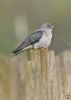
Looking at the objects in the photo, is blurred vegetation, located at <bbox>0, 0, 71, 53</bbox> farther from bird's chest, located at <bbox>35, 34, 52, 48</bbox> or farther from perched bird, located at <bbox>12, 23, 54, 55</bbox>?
bird's chest, located at <bbox>35, 34, 52, 48</bbox>

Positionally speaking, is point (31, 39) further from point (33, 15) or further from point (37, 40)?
point (33, 15)

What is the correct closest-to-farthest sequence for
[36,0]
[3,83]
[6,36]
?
[3,83] → [6,36] → [36,0]

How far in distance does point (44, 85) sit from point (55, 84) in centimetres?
13

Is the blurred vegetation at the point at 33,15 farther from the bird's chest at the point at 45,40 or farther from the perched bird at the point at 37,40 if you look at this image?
the bird's chest at the point at 45,40

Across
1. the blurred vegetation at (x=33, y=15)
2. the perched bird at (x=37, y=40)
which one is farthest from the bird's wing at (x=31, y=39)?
the blurred vegetation at (x=33, y=15)

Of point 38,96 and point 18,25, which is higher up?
point 38,96

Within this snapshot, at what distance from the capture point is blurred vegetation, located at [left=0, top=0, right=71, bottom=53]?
22911mm

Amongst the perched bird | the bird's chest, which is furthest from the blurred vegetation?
the bird's chest

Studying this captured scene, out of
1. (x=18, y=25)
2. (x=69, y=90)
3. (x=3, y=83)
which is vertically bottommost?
(x=18, y=25)

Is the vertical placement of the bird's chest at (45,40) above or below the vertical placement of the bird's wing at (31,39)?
below

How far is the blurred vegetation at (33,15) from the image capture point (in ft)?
75.2

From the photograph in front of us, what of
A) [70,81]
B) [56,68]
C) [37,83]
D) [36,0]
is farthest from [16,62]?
[36,0]

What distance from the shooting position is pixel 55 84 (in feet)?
22.4

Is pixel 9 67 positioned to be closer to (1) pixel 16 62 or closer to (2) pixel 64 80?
(1) pixel 16 62
